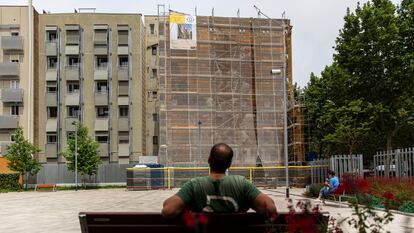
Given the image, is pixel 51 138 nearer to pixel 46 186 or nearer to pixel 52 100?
pixel 52 100

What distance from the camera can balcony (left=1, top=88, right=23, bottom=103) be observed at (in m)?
54.7

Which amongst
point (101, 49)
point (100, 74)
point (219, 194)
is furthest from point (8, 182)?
point (219, 194)

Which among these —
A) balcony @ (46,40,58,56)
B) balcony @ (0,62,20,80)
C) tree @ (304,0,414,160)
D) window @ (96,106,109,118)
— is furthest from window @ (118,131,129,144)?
tree @ (304,0,414,160)

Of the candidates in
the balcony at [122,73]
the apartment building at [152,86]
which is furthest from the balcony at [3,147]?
the apartment building at [152,86]

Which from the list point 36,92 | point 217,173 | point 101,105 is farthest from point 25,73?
point 217,173

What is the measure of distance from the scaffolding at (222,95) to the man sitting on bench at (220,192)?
3729 centimetres

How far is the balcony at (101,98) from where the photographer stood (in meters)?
55.9

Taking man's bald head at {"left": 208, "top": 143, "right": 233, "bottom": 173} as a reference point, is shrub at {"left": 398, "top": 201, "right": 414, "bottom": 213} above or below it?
below

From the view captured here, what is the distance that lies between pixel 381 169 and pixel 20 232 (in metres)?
17.9

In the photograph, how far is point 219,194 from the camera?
4.30 m

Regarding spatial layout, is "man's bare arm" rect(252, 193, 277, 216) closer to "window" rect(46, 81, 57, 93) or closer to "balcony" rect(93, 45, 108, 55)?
"balcony" rect(93, 45, 108, 55)

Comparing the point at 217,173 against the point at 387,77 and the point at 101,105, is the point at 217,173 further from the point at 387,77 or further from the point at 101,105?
the point at 101,105

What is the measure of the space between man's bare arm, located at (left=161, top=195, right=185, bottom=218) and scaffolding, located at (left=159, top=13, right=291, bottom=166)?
3741 cm

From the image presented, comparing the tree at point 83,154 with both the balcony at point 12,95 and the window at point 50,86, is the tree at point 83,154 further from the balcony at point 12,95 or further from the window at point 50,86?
the balcony at point 12,95
